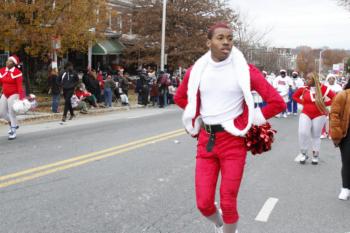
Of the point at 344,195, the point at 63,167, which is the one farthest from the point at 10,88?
the point at 344,195

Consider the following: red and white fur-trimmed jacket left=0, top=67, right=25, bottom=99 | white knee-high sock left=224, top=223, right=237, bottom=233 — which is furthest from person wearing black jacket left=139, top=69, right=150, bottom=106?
white knee-high sock left=224, top=223, right=237, bottom=233

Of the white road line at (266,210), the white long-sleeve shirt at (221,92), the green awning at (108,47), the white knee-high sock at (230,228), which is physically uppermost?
the green awning at (108,47)

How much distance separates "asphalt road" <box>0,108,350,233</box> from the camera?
5.11m

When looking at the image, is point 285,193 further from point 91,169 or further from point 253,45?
point 253,45

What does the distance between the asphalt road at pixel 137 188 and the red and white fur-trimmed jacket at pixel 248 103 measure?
4.71 ft

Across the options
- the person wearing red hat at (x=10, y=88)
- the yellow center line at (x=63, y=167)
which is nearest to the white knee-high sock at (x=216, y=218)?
the yellow center line at (x=63, y=167)

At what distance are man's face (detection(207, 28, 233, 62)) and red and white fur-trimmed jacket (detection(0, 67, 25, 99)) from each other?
26.1ft

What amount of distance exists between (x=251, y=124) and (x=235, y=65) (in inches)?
20.4

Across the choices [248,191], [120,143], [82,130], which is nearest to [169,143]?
[120,143]

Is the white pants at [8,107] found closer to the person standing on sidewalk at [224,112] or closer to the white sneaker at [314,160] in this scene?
the white sneaker at [314,160]

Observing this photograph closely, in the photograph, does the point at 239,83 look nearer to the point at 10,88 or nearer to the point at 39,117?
the point at 10,88

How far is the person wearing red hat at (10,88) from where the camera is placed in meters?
10.9

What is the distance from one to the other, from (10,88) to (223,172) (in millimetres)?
8303

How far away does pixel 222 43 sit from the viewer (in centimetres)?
393
